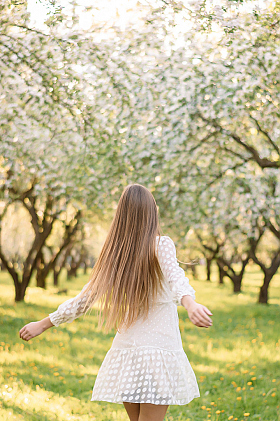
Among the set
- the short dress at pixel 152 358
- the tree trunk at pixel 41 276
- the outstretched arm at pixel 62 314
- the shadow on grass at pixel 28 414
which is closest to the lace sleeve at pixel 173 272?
the short dress at pixel 152 358

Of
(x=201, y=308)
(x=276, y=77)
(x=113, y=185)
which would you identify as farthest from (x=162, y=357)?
(x=113, y=185)

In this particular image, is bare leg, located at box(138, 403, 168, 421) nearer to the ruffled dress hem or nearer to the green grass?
the ruffled dress hem

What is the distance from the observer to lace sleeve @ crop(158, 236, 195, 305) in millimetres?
2754

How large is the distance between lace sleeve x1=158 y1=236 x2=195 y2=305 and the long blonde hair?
2.9 inches

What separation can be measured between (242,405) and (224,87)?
16.1ft

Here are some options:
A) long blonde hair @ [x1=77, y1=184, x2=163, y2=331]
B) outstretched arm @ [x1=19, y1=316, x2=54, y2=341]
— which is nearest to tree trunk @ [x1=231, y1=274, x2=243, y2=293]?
long blonde hair @ [x1=77, y1=184, x2=163, y2=331]

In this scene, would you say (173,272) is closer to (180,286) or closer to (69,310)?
(180,286)

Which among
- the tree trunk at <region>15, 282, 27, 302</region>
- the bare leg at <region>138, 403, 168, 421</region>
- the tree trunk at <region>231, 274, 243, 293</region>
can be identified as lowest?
the tree trunk at <region>231, 274, 243, 293</region>

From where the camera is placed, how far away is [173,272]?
286cm

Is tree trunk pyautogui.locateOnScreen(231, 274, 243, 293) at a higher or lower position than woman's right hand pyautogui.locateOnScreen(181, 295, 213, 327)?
lower

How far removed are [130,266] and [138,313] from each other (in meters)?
0.33

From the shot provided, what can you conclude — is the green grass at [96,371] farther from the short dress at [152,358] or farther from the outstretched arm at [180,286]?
the outstretched arm at [180,286]

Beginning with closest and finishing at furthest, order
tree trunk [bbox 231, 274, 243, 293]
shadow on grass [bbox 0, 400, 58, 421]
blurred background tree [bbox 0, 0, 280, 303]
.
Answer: shadow on grass [bbox 0, 400, 58, 421], blurred background tree [bbox 0, 0, 280, 303], tree trunk [bbox 231, 274, 243, 293]

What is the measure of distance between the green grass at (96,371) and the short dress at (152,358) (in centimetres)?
297
